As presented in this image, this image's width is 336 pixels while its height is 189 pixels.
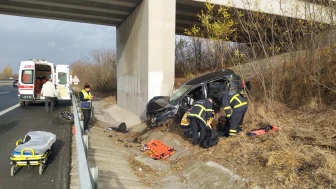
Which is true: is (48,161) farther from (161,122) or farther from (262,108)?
(262,108)

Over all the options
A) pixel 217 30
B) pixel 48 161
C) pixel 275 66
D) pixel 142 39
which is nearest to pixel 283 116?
pixel 275 66

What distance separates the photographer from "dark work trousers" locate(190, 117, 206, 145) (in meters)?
7.16

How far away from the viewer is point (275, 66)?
9.55 m

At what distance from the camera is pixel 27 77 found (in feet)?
48.8

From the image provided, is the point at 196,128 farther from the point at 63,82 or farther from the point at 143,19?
the point at 63,82

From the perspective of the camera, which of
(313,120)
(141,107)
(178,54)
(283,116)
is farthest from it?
(178,54)

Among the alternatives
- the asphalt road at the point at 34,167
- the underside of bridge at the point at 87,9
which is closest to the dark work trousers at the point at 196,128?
the asphalt road at the point at 34,167

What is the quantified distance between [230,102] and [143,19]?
7630 mm

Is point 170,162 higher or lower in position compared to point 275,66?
lower

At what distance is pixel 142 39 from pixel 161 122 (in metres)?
5.34

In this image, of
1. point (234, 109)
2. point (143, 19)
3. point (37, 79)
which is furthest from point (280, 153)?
point (37, 79)

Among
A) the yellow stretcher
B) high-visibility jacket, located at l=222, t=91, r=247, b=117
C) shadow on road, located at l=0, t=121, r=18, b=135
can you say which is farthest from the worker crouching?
shadow on road, located at l=0, t=121, r=18, b=135

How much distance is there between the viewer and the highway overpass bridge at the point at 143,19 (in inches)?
494

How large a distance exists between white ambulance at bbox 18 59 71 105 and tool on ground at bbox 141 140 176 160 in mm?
9062
